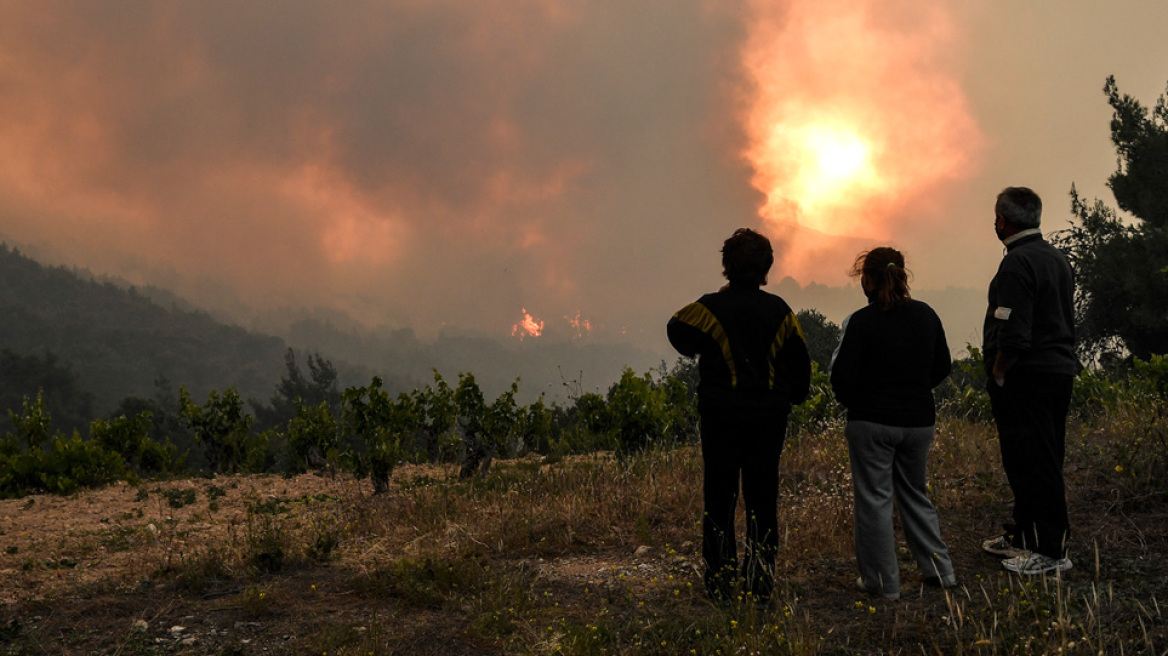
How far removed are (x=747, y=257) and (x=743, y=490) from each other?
4.74 feet

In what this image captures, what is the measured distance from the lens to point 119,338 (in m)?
111

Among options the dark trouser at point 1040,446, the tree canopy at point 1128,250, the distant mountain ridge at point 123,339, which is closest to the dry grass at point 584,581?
the dark trouser at point 1040,446

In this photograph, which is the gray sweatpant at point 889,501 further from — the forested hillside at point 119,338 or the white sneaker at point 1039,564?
the forested hillside at point 119,338

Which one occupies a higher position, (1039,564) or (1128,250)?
(1128,250)

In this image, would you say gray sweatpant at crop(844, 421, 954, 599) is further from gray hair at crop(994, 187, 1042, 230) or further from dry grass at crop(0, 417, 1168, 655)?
gray hair at crop(994, 187, 1042, 230)

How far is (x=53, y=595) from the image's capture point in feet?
19.8

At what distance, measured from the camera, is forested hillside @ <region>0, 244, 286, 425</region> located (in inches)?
3858

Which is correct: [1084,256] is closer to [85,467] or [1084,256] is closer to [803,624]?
[803,624]

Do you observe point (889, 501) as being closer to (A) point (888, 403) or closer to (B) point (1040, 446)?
(A) point (888, 403)

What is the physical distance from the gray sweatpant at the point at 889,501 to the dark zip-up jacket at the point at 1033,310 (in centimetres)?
82

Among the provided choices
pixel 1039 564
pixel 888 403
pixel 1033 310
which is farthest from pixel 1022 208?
pixel 1039 564

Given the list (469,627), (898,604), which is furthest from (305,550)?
(898,604)

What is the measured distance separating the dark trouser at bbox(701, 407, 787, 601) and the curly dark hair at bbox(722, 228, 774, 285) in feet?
2.75

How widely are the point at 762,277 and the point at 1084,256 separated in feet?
76.1
